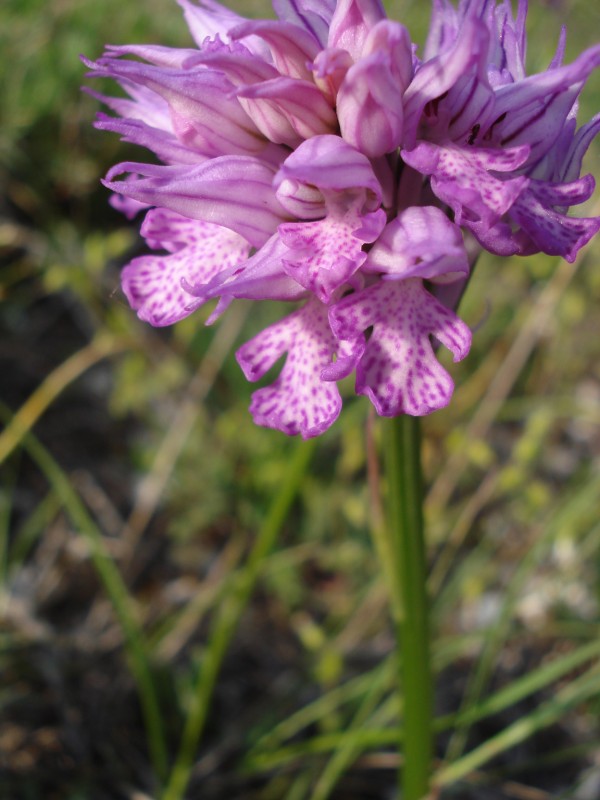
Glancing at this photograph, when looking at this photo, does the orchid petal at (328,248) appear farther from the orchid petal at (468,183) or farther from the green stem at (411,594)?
the green stem at (411,594)

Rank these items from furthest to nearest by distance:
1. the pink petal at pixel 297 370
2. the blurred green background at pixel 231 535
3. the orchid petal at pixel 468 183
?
the blurred green background at pixel 231 535, the pink petal at pixel 297 370, the orchid petal at pixel 468 183

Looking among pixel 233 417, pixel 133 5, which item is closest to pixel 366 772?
pixel 233 417

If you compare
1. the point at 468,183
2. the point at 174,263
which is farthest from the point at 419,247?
the point at 174,263

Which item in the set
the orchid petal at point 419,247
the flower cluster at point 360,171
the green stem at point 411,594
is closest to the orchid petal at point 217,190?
the flower cluster at point 360,171

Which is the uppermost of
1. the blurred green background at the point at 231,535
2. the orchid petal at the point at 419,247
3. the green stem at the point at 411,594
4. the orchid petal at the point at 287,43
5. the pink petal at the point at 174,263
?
the orchid petal at the point at 287,43

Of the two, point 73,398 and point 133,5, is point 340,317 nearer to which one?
point 73,398

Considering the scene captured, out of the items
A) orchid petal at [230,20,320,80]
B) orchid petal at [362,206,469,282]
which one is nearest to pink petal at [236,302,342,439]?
orchid petal at [362,206,469,282]
